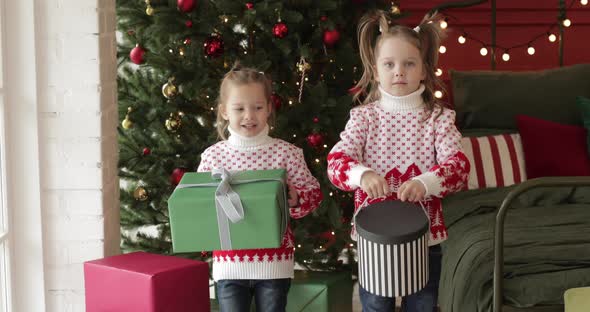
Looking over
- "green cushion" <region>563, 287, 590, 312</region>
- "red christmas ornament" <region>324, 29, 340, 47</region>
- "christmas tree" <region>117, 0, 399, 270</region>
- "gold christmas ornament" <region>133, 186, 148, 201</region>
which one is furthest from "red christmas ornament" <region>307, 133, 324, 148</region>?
"green cushion" <region>563, 287, 590, 312</region>

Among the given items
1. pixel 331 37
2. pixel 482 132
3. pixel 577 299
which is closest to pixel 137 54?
pixel 331 37

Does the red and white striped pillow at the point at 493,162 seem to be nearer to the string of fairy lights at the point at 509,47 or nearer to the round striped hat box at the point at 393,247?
the string of fairy lights at the point at 509,47

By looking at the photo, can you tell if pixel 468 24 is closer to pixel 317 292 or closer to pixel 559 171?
pixel 559 171

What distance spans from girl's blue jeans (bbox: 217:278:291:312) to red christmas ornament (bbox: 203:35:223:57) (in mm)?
992

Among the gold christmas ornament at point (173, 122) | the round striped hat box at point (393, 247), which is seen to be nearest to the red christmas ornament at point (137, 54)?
the gold christmas ornament at point (173, 122)

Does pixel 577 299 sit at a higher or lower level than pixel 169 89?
lower

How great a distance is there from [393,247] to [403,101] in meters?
0.50

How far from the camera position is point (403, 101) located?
8.82 ft

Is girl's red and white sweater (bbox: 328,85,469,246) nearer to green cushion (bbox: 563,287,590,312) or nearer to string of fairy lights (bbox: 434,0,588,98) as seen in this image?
green cushion (bbox: 563,287,590,312)

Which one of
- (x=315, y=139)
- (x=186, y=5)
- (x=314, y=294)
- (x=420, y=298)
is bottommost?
(x=314, y=294)

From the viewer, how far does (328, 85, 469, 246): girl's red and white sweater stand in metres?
2.65

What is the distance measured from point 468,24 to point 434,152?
7.22ft

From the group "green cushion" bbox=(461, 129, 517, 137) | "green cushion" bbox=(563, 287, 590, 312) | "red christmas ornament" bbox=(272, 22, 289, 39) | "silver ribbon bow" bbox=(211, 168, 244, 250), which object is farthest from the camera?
"green cushion" bbox=(461, 129, 517, 137)

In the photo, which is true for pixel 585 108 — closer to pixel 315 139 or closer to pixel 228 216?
pixel 315 139
